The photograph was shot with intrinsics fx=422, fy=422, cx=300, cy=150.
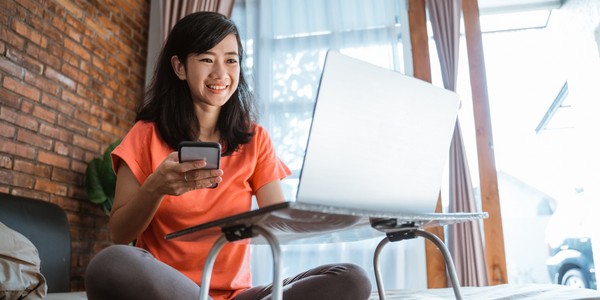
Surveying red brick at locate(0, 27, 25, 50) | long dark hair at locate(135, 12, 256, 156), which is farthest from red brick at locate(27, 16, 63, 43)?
long dark hair at locate(135, 12, 256, 156)

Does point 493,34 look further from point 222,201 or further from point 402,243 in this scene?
point 222,201

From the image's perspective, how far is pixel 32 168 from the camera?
80.7 inches

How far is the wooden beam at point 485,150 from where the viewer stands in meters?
2.53

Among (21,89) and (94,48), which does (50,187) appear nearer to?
(21,89)

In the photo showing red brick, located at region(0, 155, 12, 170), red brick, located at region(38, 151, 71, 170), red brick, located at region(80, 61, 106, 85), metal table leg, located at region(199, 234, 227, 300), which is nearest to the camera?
metal table leg, located at region(199, 234, 227, 300)

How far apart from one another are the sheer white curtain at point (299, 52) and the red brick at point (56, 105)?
3.44 ft

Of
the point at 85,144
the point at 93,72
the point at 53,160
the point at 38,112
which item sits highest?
the point at 93,72

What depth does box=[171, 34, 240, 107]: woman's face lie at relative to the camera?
3.93 ft

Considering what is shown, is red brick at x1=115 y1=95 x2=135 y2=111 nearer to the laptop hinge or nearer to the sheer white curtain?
the sheer white curtain

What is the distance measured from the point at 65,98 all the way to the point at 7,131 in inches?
16.5

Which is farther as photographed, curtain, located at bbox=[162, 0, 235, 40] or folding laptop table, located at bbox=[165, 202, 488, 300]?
curtain, located at bbox=[162, 0, 235, 40]

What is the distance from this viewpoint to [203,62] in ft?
3.96

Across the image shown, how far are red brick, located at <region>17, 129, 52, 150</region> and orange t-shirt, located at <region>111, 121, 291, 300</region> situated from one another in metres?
1.18

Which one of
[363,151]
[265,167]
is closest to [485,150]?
[265,167]
